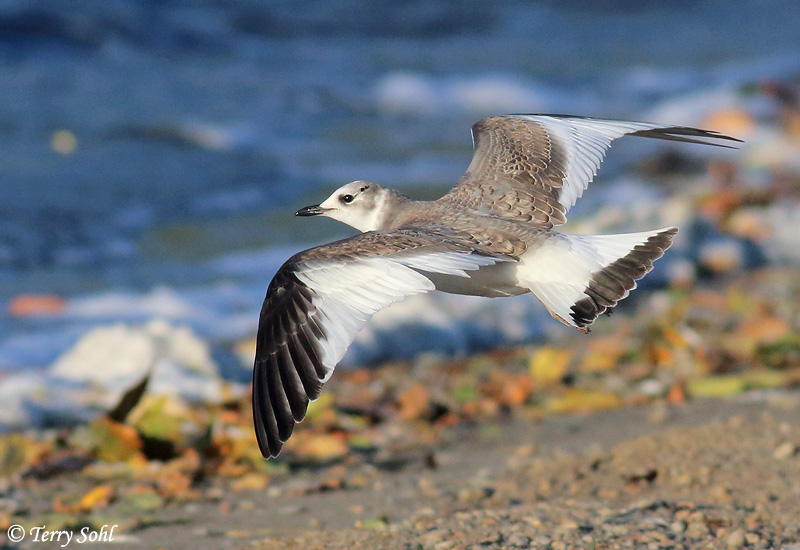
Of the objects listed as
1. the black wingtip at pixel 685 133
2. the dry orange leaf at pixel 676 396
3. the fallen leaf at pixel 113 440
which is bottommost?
the fallen leaf at pixel 113 440

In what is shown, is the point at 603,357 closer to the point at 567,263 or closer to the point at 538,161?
→ the point at 538,161

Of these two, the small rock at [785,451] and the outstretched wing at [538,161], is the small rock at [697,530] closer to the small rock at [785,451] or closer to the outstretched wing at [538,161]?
the small rock at [785,451]

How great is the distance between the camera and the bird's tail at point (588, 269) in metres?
3.90

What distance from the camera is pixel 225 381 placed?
6066 millimetres

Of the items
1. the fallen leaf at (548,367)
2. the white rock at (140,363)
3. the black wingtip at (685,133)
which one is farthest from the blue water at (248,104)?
the black wingtip at (685,133)

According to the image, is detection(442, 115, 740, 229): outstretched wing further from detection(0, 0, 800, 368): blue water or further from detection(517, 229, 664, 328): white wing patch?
detection(0, 0, 800, 368): blue water

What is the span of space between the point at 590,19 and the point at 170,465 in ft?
67.0

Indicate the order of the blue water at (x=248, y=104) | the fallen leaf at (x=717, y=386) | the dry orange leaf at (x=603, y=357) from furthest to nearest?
the blue water at (x=248, y=104) < the dry orange leaf at (x=603, y=357) < the fallen leaf at (x=717, y=386)

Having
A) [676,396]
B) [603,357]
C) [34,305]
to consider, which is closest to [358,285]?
[676,396]

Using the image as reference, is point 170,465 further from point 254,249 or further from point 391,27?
point 391,27

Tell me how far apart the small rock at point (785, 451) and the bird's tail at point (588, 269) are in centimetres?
95

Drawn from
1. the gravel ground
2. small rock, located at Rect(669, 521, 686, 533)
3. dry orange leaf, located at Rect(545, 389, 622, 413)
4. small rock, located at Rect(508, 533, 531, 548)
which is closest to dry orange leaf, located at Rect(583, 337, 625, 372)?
dry orange leaf, located at Rect(545, 389, 622, 413)

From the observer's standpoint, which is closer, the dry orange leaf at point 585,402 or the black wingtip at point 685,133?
the black wingtip at point 685,133

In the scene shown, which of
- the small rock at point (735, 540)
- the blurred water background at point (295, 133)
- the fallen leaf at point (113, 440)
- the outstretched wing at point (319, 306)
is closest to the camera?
the small rock at point (735, 540)
